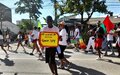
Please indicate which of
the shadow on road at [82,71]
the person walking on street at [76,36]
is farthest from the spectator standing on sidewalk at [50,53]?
the person walking on street at [76,36]

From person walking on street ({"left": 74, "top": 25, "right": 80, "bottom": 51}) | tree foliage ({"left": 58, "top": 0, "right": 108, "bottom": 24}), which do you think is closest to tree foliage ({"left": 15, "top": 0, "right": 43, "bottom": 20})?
tree foliage ({"left": 58, "top": 0, "right": 108, "bottom": 24})

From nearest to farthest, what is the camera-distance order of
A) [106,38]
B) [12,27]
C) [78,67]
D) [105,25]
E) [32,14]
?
[78,67] < [105,25] < [106,38] < [12,27] < [32,14]

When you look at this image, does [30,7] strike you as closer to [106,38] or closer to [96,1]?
[96,1]

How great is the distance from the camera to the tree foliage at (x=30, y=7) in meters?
87.2

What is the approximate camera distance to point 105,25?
53.9ft

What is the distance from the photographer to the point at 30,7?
8862cm

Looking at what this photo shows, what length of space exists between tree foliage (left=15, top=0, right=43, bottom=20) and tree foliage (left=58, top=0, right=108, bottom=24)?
176 ft

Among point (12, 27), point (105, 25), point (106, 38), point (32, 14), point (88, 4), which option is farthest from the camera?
point (32, 14)

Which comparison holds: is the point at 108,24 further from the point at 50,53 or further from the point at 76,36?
the point at 50,53

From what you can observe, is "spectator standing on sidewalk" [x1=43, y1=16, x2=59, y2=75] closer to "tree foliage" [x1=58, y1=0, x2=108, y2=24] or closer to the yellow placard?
the yellow placard

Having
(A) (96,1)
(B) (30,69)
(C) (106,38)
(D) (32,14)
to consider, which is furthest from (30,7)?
(B) (30,69)

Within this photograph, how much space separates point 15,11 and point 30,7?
13.1 ft

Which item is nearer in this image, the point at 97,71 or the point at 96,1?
the point at 97,71

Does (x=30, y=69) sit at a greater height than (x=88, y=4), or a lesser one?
lesser
